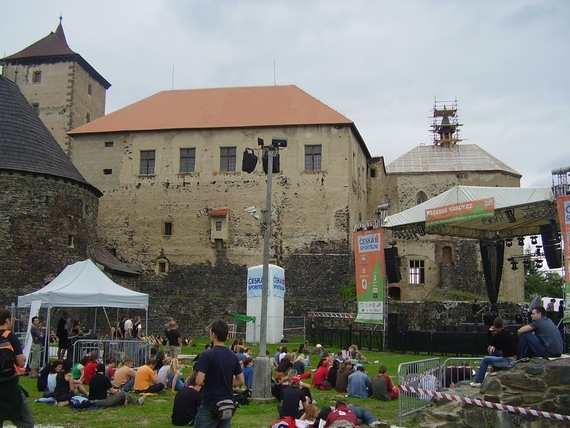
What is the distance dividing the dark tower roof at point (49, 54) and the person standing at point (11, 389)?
131ft

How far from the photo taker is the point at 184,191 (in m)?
38.2

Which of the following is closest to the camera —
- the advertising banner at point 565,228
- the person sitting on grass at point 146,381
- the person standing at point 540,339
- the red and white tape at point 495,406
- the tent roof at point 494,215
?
the red and white tape at point 495,406

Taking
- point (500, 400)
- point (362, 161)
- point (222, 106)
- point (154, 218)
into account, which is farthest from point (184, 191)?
point (500, 400)

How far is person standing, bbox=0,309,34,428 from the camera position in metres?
7.13

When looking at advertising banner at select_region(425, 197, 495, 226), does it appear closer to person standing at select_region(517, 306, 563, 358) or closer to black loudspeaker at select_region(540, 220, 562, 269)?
black loudspeaker at select_region(540, 220, 562, 269)

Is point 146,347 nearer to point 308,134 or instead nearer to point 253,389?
point 253,389

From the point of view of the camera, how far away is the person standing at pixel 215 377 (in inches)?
247

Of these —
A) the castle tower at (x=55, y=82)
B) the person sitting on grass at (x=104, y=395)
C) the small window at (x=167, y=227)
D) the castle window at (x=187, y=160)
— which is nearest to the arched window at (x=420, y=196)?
the castle window at (x=187, y=160)

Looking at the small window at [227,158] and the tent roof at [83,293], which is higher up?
the small window at [227,158]

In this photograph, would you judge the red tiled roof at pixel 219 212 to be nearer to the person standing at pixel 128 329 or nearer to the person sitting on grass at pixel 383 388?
the person standing at pixel 128 329

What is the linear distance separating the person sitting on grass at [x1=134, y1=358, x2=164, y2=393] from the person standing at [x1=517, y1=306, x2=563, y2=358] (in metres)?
7.44

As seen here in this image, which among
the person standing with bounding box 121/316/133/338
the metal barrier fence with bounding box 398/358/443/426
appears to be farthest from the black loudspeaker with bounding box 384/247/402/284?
the metal barrier fence with bounding box 398/358/443/426

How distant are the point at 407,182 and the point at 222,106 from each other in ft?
Answer: 50.0

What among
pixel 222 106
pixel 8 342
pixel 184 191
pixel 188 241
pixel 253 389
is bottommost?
pixel 253 389
